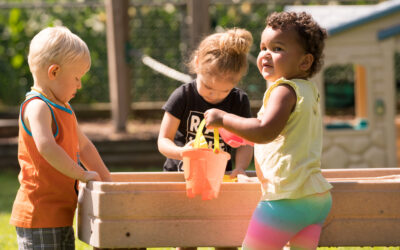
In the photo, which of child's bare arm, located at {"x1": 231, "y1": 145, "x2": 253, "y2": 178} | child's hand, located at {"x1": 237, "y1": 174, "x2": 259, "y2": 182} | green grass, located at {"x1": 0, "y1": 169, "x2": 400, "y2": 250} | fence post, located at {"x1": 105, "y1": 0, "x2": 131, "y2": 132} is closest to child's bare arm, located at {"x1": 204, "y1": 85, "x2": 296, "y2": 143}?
child's hand, located at {"x1": 237, "y1": 174, "x2": 259, "y2": 182}

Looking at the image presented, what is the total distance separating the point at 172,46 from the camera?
8.62 metres

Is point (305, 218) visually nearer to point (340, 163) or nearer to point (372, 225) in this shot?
point (372, 225)

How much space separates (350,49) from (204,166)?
4962 millimetres

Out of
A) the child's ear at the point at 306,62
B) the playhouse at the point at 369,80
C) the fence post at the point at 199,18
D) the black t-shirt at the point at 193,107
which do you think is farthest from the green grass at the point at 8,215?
the playhouse at the point at 369,80

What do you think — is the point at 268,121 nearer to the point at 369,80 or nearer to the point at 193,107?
the point at 193,107

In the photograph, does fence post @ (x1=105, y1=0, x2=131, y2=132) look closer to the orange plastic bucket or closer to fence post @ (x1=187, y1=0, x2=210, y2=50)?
fence post @ (x1=187, y1=0, x2=210, y2=50)

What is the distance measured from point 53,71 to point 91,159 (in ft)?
1.46

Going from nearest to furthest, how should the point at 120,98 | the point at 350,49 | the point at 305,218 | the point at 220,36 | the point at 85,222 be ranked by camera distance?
the point at 305,218 → the point at 85,222 → the point at 220,36 → the point at 350,49 → the point at 120,98

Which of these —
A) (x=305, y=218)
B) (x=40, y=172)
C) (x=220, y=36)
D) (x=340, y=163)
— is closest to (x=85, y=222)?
(x=40, y=172)

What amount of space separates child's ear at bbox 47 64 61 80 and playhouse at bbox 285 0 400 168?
15.6 ft

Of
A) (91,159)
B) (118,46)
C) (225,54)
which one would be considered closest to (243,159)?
(225,54)

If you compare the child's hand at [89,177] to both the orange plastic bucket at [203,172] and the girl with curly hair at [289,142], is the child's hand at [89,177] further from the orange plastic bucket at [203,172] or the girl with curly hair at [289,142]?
the girl with curly hair at [289,142]

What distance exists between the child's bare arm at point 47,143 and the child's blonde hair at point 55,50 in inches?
6.3

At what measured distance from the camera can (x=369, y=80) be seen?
22.5 feet
